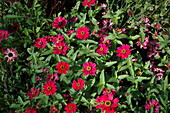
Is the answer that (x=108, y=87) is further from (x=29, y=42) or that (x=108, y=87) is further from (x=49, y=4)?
(x=49, y=4)

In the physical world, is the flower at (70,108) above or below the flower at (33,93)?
below

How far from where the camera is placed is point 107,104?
60.6 inches

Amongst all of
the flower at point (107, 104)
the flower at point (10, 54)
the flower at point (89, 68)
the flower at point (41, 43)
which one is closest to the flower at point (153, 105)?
the flower at point (107, 104)


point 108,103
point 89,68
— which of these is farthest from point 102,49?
point 108,103

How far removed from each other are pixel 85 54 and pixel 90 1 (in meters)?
0.60

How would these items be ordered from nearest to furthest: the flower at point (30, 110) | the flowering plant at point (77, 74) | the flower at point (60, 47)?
the flower at point (30, 110) → the flowering plant at point (77, 74) → the flower at point (60, 47)

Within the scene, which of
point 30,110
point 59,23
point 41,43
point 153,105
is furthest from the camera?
point 59,23

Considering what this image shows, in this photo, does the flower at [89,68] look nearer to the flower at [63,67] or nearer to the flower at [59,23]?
the flower at [63,67]

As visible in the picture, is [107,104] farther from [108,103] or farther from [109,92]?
[109,92]

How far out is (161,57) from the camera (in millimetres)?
2195

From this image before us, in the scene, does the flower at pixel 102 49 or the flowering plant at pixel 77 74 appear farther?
the flower at pixel 102 49

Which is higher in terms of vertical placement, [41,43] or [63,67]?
[41,43]

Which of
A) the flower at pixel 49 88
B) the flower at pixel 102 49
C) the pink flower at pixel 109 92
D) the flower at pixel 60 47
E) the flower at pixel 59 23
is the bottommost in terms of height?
the pink flower at pixel 109 92

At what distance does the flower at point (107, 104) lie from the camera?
58.7 inches
